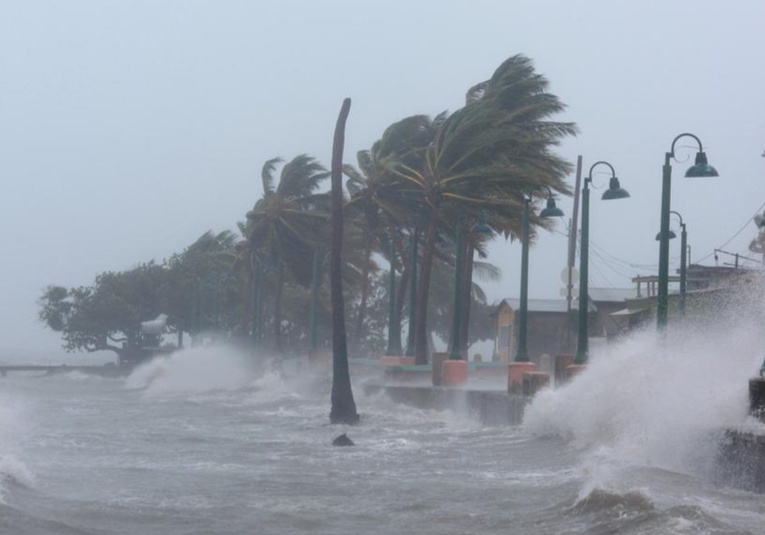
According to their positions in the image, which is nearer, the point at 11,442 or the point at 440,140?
the point at 11,442

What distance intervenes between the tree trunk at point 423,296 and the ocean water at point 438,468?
1041cm

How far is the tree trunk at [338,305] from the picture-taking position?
27172mm

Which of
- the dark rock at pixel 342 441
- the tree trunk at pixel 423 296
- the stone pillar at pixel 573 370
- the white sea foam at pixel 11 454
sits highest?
the tree trunk at pixel 423 296

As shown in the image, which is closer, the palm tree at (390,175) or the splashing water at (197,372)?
the palm tree at (390,175)

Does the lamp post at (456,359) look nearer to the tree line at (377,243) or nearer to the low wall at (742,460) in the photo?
the tree line at (377,243)

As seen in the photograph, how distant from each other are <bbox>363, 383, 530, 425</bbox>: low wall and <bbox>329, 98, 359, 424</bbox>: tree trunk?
8.04 feet

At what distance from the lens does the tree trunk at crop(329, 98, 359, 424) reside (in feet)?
89.1

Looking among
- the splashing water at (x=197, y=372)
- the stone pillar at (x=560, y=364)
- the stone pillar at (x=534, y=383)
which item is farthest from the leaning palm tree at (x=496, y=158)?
the splashing water at (x=197, y=372)

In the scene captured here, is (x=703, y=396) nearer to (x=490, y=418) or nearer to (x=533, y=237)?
(x=490, y=418)

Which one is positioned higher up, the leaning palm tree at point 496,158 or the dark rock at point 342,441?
the leaning palm tree at point 496,158

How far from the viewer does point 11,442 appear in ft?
60.6

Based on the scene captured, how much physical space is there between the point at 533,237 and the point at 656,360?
22.2 meters

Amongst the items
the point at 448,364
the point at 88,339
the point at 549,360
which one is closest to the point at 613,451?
the point at 448,364

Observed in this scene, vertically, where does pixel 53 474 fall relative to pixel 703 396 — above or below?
below
